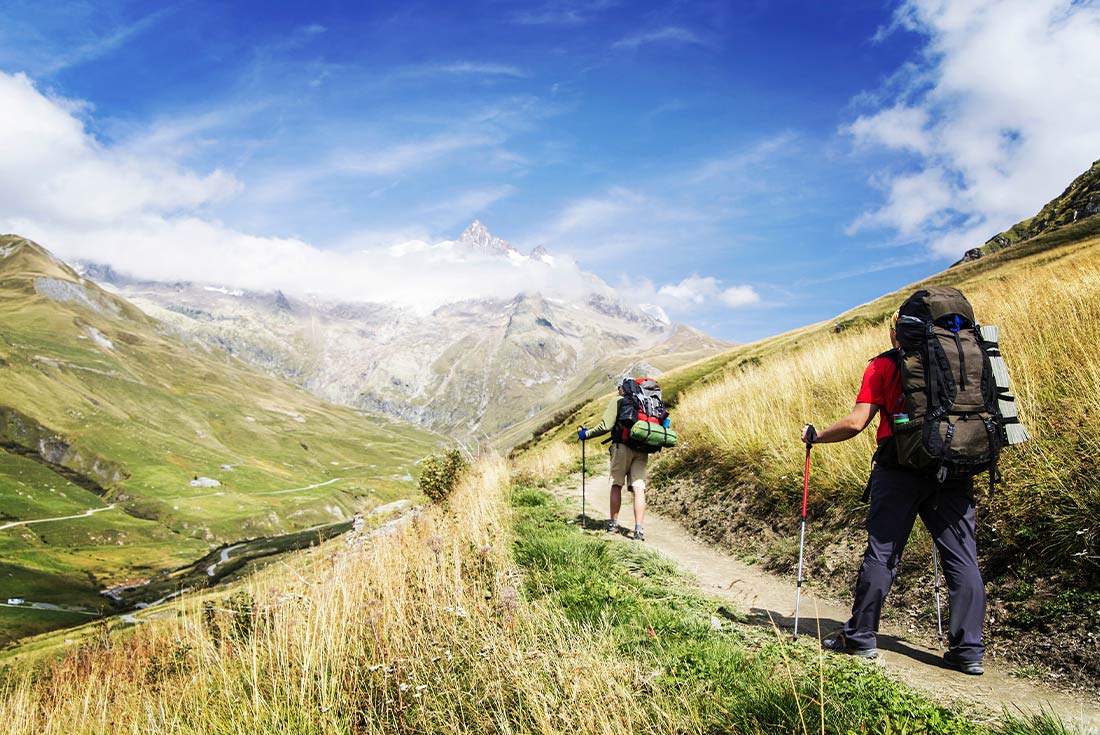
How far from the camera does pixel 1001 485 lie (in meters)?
6.81

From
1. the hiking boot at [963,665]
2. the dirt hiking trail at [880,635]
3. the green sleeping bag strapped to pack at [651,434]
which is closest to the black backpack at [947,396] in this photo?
the hiking boot at [963,665]

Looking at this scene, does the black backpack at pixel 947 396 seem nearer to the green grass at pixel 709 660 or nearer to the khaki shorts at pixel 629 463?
the green grass at pixel 709 660

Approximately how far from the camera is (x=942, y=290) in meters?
5.79

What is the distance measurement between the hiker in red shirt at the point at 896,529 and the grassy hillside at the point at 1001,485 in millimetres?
662

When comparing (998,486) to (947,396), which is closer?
(947,396)

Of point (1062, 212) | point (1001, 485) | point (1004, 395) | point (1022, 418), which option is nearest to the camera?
point (1004, 395)

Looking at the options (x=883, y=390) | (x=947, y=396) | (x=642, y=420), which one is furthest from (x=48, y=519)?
(x=947, y=396)

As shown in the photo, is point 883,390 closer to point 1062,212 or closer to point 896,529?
point 896,529

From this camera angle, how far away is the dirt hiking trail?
14.9 feet

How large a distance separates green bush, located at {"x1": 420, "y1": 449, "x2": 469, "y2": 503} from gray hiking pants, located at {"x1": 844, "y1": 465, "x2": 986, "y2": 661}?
14317mm

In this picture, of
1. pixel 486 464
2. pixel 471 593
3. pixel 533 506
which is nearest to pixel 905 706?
pixel 471 593

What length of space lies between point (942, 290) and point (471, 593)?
20.5ft

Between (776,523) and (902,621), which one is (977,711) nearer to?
(902,621)

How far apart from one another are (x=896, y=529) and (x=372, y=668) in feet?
16.7
